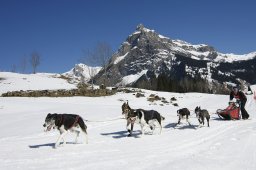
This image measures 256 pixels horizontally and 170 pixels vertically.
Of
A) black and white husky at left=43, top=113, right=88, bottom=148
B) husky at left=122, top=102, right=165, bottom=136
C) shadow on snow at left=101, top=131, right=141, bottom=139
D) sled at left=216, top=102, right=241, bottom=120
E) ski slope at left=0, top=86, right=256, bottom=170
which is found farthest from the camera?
sled at left=216, top=102, right=241, bottom=120

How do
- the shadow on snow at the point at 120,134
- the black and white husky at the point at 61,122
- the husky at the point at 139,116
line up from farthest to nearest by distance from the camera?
the shadow on snow at the point at 120,134 < the husky at the point at 139,116 < the black and white husky at the point at 61,122

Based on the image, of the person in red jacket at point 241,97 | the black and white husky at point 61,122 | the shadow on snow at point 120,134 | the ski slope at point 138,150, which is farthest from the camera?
the person in red jacket at point 241,97

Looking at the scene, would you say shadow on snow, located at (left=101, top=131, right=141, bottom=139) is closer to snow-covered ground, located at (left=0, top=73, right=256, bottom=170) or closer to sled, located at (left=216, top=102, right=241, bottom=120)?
snow-covered ground, located at (left=0, top=73, right=256, bottom=170)

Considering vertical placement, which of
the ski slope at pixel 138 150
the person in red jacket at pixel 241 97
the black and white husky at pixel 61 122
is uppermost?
the person in red jacket at pixel 241 97

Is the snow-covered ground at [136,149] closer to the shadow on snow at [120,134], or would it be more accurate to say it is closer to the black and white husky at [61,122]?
the shadow on snow at [120,134]

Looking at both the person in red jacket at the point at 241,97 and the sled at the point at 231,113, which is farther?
the person in red jacket at the point at 241,97

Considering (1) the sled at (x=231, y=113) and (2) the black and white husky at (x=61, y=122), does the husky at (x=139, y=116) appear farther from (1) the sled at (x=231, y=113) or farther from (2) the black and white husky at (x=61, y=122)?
(1) the sled at (x=231, y=113)

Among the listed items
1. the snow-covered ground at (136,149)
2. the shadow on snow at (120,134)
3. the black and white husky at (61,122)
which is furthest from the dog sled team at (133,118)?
the snow-covered ground at (136,149)

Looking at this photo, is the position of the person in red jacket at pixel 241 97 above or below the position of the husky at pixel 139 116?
above

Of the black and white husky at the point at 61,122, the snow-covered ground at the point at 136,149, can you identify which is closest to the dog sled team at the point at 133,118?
the black and white husky at the point at 61,122

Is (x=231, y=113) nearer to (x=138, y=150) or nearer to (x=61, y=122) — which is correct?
(x=138, y=150)

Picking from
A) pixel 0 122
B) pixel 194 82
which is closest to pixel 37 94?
pixel 0 122

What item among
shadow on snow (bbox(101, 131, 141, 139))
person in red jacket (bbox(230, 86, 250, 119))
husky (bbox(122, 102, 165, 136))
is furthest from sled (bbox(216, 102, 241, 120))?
shadow on snow (bbox(101, 131, 141, 139))

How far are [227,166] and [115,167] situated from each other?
2814mm
